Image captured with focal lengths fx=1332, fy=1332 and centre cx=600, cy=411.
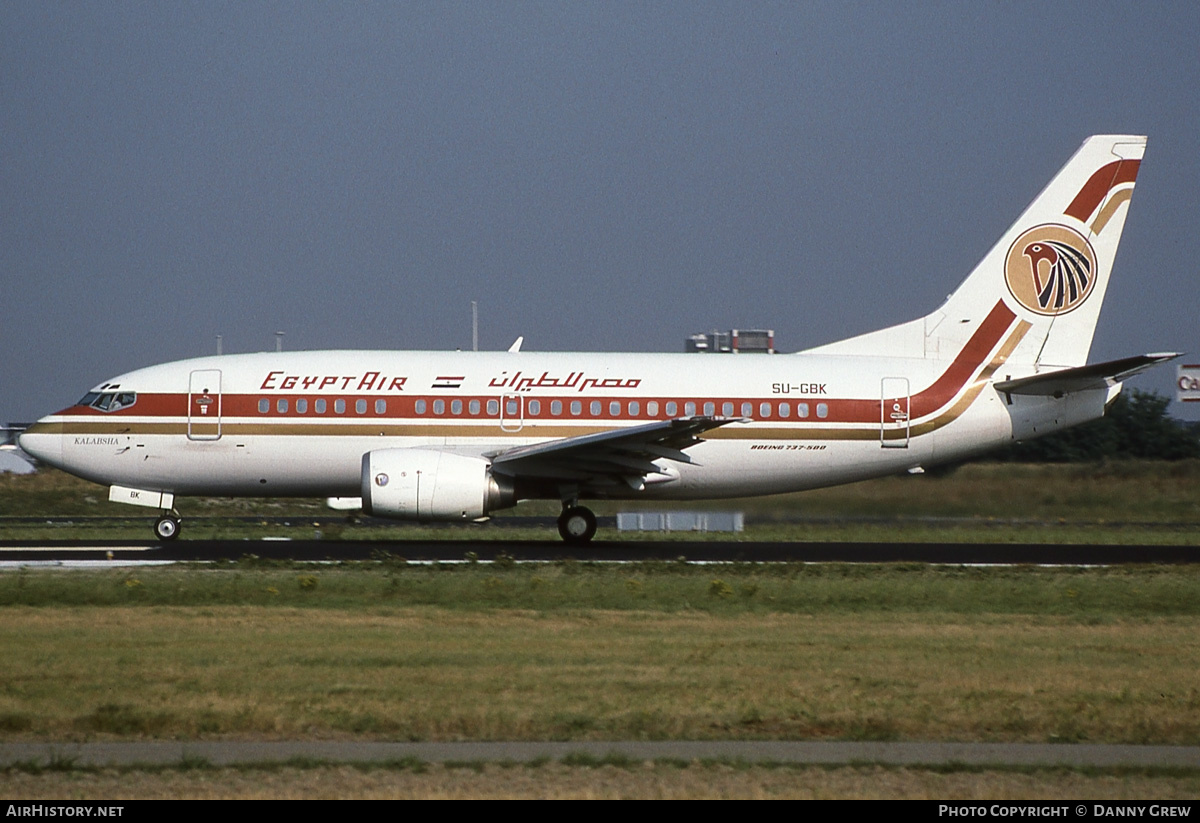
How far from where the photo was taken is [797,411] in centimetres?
2631

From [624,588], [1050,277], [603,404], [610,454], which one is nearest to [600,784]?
[624,588]

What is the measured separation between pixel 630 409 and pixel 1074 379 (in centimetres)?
865

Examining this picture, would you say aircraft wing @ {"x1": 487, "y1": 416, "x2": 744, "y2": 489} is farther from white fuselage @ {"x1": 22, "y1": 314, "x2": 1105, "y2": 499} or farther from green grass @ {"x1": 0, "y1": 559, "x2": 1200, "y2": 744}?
green grass @ {"x1": 0, "y1": 559, "x2": 1200, "y2": 744}

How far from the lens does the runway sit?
2242 cm

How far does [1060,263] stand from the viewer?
27656 mm

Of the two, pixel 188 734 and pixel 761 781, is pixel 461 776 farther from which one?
pixel 188 734

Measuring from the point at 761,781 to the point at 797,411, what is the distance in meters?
18.7

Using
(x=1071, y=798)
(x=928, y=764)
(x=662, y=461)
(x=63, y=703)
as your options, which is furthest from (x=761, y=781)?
(x=662, y=461)

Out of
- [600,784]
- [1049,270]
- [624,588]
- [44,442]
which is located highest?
[1049,270]

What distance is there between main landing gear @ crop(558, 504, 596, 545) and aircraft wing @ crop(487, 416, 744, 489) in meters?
0.68

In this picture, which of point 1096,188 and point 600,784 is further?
point 1096,188

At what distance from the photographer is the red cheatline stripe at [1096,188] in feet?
91.0

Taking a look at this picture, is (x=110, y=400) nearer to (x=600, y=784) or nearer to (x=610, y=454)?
(x=610, y=454)

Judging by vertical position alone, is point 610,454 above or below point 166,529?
above
